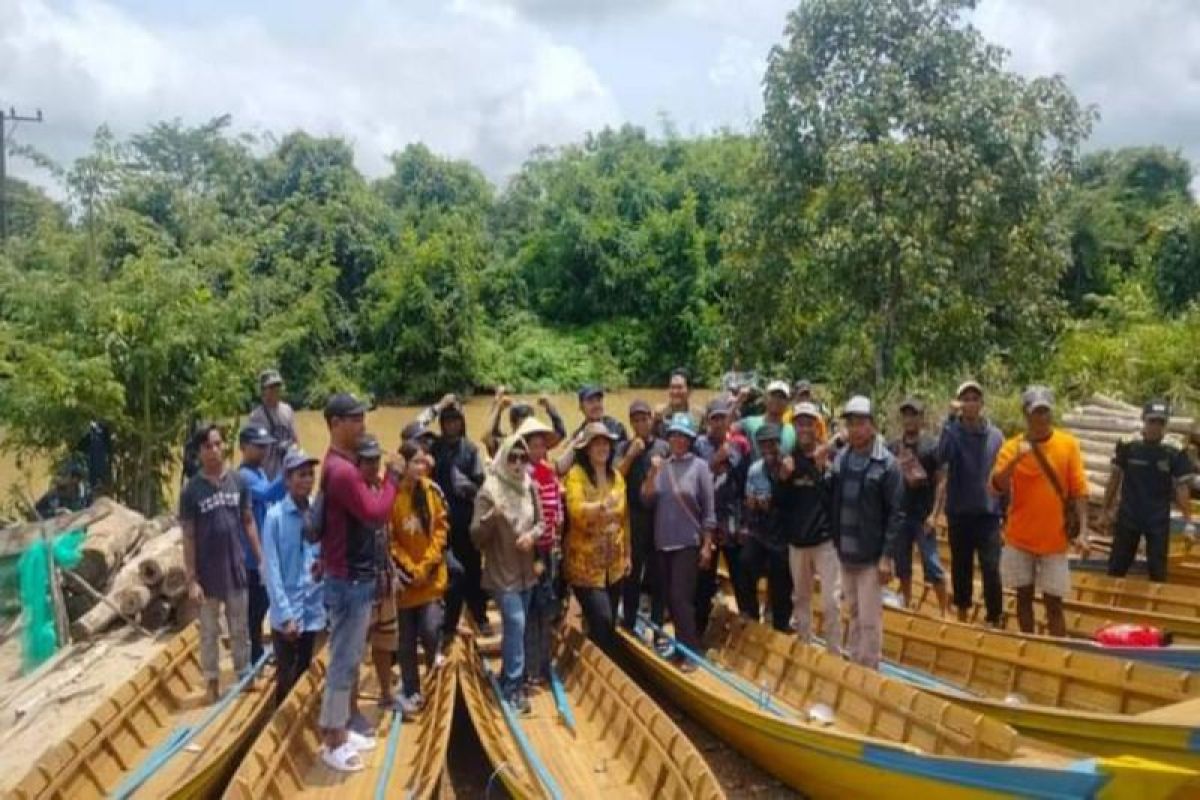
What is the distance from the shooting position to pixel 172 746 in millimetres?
5605

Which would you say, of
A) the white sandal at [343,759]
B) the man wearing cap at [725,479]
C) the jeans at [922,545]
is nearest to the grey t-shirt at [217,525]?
the white sandal at [343,759]

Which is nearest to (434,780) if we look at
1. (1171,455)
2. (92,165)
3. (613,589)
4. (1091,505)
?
(613,589)

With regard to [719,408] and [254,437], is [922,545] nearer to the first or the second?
[719,408]

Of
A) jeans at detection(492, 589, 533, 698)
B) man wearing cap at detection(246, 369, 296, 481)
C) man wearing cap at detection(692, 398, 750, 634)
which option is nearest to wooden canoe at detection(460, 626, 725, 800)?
jeans at detection(492, 589, 533, 698)

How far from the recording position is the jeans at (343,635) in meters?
5.12

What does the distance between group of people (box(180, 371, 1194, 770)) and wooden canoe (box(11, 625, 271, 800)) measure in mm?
281

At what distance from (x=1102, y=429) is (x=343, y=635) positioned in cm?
869

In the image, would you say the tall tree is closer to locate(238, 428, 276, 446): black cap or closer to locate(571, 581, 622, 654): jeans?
locate(571, 581, 622, 654): jeans

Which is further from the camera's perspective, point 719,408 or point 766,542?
point 719,408

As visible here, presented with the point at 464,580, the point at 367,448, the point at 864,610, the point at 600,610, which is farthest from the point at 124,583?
the point at 864,610

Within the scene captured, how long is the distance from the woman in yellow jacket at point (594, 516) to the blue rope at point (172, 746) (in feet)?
6.81

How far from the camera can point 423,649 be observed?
6473 millimetres

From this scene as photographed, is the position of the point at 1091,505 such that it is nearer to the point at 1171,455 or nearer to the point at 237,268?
the point at 1171,455

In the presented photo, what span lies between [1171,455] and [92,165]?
13.2 m
